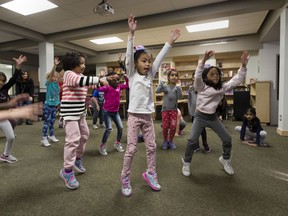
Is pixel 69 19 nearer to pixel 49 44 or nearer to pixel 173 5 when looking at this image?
pixel 49 44

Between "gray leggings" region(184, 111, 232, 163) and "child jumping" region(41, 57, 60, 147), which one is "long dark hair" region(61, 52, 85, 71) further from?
"child jumping" region(41, 57, 60, 147)

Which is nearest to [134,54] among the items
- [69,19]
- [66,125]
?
[66,125]

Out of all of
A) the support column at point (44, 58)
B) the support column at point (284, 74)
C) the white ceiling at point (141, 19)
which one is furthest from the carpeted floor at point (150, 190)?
the support column at point (44, 58)

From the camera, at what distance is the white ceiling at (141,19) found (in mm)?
4938

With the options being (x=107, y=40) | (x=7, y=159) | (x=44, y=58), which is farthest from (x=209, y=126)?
(x=44, y=58)

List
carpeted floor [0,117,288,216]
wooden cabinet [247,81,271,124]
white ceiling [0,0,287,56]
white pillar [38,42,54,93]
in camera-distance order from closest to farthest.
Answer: carpeted floor [0,117,288,216] < white ceiling [0,0,287,56] < wooden cabinet [247,81,271,124] < white pillar [38,42,54,93]

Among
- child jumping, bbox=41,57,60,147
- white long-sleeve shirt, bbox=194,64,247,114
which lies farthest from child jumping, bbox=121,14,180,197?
child jumping, bbox=41,57,60,147

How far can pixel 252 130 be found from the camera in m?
3.88

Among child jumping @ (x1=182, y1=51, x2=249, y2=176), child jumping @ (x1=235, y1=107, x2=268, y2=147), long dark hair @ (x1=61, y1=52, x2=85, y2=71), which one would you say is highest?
long dark hair @ (x1=61, y1=52, x2=85, y2=71)

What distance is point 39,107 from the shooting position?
3.12ft

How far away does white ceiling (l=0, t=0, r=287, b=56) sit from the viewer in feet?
16.2

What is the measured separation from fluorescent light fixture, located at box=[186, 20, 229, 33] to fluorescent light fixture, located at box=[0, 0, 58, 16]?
4.15 m

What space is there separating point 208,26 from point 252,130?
416 cm

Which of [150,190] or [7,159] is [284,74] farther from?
[7,159]
